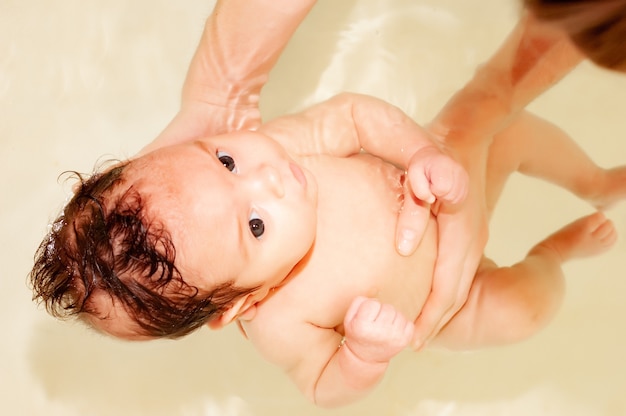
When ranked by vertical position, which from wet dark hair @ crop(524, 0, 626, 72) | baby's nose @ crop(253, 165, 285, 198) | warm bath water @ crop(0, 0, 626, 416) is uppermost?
wet dark hair @ crop(524, 0, 626, 72)

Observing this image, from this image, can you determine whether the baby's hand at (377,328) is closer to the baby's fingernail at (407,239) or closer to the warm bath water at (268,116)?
the baby's fingernail at (407,239)

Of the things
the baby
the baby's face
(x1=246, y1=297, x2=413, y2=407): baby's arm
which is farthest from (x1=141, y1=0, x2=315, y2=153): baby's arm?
(x1=246, y1=297, x2=413, y2=407): baby's arm

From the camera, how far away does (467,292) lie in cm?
111

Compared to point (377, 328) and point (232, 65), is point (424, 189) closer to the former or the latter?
point (377, 328)

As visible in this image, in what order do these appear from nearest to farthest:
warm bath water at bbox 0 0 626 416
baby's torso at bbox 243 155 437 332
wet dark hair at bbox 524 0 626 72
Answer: wet dark hair at bbox 524 0 626 72 → baby's torso at bbox 243 155 437 332 → warm bath water at bbox 0 0 626 416

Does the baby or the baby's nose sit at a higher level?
the baby's nose

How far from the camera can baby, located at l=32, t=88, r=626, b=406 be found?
809mm

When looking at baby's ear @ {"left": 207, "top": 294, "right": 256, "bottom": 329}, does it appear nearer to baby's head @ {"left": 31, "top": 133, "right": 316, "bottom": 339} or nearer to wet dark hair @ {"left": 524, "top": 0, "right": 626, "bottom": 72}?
baby's head @ {"left": 31, "top": 133, "right": 316, "bottom": 339}

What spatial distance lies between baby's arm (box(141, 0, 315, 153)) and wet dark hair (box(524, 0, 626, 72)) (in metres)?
0.44

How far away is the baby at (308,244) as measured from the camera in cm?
81

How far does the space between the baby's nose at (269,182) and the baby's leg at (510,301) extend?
1.41ft

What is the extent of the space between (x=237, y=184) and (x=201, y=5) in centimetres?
82

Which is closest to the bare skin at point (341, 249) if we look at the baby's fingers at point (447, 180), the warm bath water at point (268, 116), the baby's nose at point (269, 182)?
the baby's nose at point (269, 182)

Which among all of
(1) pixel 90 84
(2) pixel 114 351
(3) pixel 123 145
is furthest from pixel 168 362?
(1) pixel 90 84
